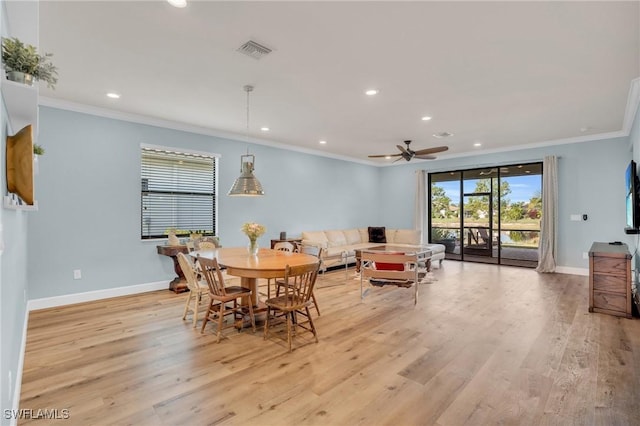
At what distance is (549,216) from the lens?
682 centimetres

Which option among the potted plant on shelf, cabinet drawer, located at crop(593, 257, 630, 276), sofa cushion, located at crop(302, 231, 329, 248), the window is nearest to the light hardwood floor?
cabinet drawer, located at crop(593, 257, 630, 276)

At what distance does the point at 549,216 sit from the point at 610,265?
9.67ft

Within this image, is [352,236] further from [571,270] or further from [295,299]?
[295,299]

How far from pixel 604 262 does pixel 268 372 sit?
442 centimetres

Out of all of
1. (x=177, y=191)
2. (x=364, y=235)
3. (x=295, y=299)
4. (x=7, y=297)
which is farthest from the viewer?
(x=364, y=235)

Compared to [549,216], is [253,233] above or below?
below

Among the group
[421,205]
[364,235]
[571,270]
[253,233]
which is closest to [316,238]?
[364,235]

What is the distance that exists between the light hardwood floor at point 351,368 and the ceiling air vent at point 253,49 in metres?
2.81

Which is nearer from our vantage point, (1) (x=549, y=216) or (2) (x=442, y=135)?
(2) (x=442, y=135)

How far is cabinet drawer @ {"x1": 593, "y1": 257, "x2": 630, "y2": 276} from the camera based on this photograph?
13.3 feet

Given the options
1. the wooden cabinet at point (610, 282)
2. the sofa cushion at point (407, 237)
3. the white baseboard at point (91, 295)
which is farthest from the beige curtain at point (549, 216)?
the white baseboard at point (91, 295)

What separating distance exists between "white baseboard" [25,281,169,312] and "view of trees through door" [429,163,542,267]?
22.8ft

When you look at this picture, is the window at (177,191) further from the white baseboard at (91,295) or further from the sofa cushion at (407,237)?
the sofa cushion at (407,237)

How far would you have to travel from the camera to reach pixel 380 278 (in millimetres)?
4590
